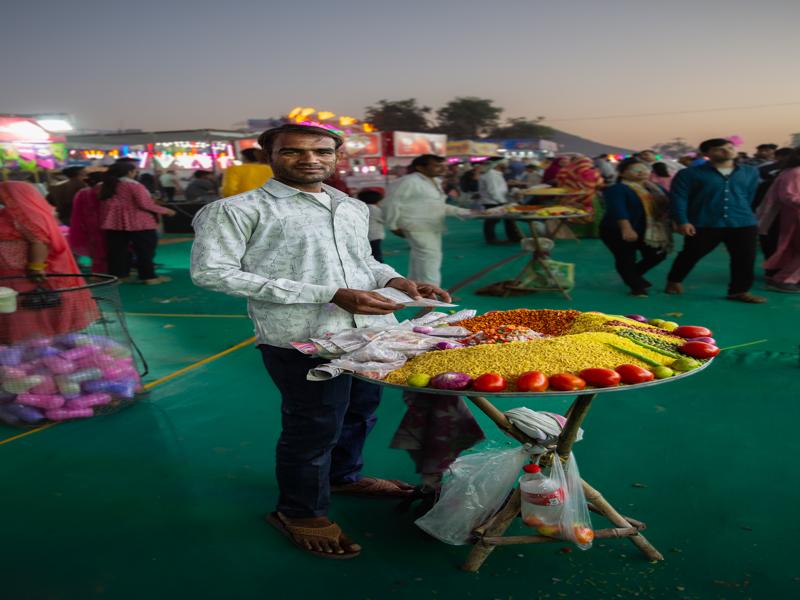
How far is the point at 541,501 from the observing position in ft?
7.04

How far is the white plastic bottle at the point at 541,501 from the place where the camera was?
7.00ft

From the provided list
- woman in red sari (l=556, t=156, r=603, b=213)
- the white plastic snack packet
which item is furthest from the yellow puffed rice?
woman in red sari (l=556, t=156, r=603, b=213)

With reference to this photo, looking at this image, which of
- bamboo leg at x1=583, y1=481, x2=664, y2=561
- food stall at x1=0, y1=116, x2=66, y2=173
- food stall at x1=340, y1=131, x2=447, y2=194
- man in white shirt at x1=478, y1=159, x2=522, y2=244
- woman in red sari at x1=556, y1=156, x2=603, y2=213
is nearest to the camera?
bamboo leg at x1=583, y1=481, x2=664, y2=561

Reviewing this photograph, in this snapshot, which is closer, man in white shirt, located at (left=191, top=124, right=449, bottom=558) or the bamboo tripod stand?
man in white shirt, located at (left=191, top=124, right=449, bottom=558)

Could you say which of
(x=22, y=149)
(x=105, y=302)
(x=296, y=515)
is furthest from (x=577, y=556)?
(x=22, y=149)

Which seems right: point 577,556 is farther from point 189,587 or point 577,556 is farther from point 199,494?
point 199,494

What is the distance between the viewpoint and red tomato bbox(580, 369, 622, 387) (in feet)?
5.67

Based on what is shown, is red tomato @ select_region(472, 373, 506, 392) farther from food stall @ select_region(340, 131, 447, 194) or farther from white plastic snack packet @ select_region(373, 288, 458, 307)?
food stall @ select_region(340, 131, 447, 194)

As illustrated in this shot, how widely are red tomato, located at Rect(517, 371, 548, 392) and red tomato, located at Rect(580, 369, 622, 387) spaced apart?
0.41 feet

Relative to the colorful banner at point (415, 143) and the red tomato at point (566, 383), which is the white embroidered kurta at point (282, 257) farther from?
the colorful banner at point (415, 143)

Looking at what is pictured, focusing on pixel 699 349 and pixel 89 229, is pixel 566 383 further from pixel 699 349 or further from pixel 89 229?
pixel 89 229

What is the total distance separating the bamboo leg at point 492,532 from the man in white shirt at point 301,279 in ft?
1.41

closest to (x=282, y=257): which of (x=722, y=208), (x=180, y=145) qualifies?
(x=722, y=208)

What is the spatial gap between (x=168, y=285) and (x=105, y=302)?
14.6 feet
